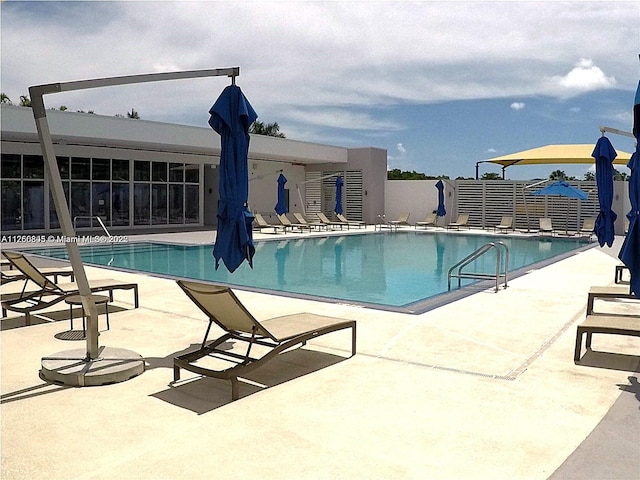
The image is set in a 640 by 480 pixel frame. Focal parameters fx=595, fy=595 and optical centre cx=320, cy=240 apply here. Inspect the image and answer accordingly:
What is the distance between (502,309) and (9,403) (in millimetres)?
5738

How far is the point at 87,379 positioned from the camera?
4.49m

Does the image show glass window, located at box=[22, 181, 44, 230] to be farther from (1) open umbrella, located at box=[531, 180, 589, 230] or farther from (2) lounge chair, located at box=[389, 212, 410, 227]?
(1) open umbrella, located at box=[531, 180, 589, 230]

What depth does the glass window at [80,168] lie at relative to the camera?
69.8ft

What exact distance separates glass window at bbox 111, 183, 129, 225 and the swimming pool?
5501mm

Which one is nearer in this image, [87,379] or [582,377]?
[87,379]

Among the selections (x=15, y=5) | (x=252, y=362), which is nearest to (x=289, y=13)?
(x=15, y=5)

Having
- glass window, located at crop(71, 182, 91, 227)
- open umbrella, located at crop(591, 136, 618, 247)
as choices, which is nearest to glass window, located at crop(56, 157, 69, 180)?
glass window, located at crop(71, 182, 91, 227)

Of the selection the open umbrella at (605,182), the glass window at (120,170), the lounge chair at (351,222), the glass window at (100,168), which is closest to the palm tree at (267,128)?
the lounge chair at (351,222)

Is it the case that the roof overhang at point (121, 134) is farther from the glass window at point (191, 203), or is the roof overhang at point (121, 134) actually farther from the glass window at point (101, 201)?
the glass window at point (191, 203)

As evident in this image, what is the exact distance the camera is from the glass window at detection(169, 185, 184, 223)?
25.1 m

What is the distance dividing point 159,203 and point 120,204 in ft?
6.32

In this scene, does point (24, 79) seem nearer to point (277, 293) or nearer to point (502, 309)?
point (277, 293)

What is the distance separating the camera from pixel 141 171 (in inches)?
931

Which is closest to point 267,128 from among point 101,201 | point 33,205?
point 101,201
